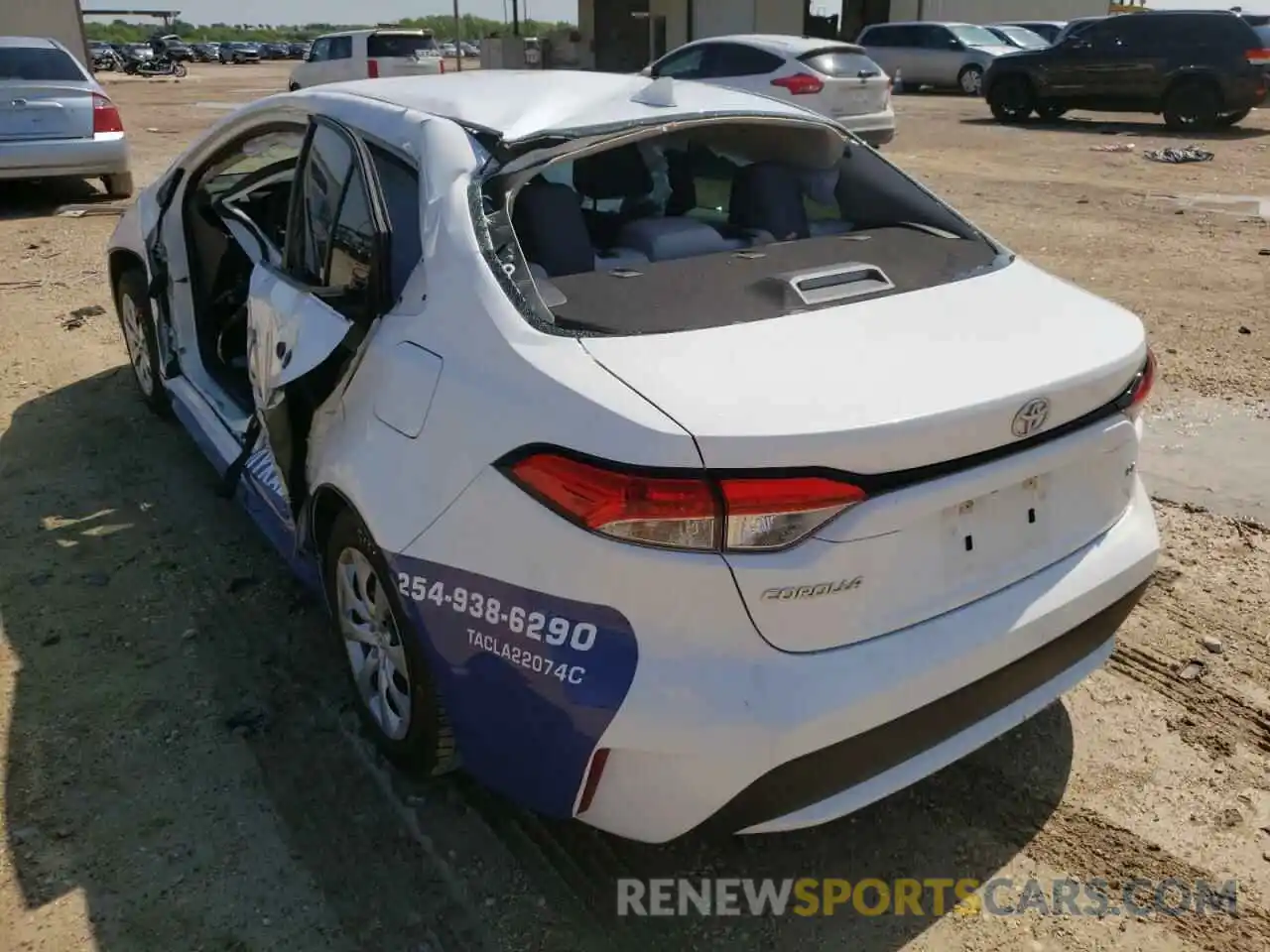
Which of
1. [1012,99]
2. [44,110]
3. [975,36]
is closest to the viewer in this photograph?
[44,110]

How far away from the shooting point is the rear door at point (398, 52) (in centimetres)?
2255

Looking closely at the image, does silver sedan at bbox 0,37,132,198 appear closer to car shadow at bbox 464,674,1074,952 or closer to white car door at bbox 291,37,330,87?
car shadow at bbox 464,674,1074,952

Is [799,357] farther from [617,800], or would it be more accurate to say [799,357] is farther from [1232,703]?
[1232,703]

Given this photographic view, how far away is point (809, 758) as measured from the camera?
78.7 inches

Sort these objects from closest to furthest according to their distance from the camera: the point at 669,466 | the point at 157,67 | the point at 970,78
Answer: the point at 669,466, the point at 970,78, the point at 157,67

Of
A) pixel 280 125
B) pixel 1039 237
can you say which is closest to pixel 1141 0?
pixel 1039 237

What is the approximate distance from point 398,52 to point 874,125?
12.9 metres

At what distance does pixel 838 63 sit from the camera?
13.6m

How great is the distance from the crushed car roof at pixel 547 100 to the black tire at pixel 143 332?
68.0 inches

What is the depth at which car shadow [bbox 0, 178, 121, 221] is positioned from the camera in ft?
34.4

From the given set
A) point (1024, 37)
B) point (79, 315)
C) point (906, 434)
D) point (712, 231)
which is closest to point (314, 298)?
point (712, 231)

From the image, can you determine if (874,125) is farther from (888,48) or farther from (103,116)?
(888,48)

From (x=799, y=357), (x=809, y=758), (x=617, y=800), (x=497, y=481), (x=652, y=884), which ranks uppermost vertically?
(x=799, y=357)

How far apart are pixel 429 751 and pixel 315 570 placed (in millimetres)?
794
